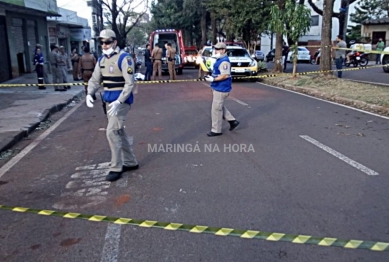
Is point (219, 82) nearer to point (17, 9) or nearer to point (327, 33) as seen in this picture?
point (327, 33)

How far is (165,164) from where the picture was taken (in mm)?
6117

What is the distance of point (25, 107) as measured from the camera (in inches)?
453

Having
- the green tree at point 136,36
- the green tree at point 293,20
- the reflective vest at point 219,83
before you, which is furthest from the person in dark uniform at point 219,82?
the green tree at point 136,36

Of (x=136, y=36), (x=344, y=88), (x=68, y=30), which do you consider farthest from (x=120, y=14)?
(x=136, y=36)

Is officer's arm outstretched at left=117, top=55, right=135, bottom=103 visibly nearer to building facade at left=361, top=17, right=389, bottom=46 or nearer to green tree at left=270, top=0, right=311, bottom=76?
green tree at left=270, top=0, right=311, bottom=76

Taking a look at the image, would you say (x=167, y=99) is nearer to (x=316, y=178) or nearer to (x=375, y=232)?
(x=316, y=178)

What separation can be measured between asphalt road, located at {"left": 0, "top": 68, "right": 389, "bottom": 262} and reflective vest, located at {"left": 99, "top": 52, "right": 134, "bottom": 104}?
1.14 meters

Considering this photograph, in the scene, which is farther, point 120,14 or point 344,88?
point 120,14

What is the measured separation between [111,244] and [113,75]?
7.95 ft

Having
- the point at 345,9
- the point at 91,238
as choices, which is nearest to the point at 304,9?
the point at 345,9

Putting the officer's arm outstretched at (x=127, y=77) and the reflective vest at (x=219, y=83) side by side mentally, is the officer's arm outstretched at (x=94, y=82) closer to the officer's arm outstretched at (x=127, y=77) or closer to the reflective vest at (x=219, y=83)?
the officer's arm outstretched at (x=127, y=77)

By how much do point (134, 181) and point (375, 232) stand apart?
2.95 metres

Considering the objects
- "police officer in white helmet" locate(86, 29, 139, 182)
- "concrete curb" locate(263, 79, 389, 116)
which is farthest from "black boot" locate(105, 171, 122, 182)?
"concrete curb" locate(263, 79, 389, 116)

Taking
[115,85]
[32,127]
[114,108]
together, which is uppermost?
[115,85]
